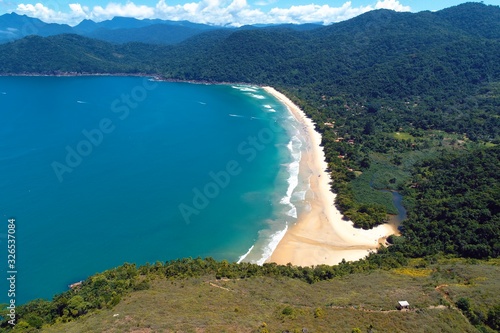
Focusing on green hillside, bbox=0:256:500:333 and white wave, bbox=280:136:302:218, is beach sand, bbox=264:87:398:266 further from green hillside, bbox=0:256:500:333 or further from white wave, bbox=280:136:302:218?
green hillside, bbox=0:256:500:333

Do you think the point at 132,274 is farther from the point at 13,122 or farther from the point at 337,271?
the point at 13,122

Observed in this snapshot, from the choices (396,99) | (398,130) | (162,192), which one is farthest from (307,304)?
(396,99)

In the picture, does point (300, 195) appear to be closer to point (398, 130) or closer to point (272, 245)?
point (272, 245)

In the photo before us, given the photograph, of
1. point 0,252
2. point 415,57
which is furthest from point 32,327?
point 415,57

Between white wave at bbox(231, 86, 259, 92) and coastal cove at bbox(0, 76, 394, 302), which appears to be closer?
coastal cove at bbox(0, 76, 394, 302)

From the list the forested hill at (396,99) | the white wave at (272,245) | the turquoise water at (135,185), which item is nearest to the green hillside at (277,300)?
the white wave at (272,245)

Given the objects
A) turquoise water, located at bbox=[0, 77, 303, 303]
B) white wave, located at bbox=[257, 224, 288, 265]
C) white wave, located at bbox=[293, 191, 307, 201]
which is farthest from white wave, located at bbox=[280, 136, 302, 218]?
white wave, located at bbox=[257, 224, 288, 265]
